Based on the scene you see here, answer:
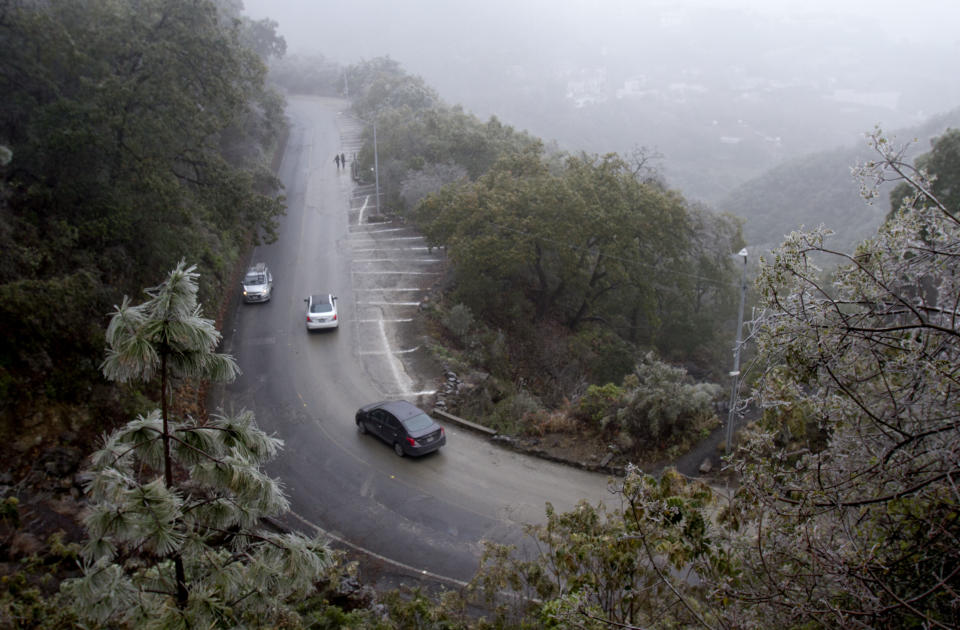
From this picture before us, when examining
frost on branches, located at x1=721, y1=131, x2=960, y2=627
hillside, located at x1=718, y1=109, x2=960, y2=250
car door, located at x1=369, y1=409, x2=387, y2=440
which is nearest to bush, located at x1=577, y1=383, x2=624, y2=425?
car door, located at x1=369, y1=409, x2=387, y2=440

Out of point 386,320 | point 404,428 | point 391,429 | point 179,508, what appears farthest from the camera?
Result: point 386,320

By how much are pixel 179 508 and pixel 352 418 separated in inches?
537

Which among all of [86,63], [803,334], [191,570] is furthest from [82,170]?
[803,334]

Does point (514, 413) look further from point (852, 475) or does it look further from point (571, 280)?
point (852, 475)

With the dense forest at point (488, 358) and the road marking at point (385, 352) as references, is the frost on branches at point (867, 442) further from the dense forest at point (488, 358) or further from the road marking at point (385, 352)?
the road marking at point (385, 352)

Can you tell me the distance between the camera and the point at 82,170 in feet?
59.3

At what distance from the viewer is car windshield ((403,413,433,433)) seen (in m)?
16.3

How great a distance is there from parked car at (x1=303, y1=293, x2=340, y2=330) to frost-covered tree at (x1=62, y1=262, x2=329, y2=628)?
59.6 feet

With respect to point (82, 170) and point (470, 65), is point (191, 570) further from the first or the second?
point (470, 65)

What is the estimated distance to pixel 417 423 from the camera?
16.5 metres

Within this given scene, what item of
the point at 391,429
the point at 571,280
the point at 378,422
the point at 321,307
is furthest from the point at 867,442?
the point at 571,280

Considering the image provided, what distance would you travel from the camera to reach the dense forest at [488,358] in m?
4.86

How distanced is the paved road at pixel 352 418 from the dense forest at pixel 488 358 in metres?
1.76

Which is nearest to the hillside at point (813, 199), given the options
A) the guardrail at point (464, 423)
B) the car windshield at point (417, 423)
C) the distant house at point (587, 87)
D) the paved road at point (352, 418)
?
the paved road at point (352, 418)
